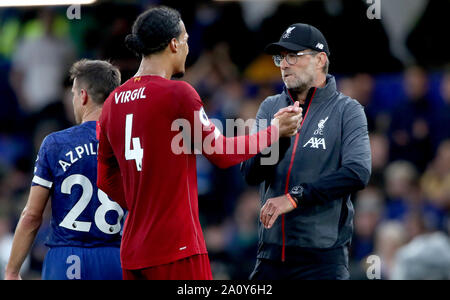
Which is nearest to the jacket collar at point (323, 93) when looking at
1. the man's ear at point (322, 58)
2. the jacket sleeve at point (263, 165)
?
the man's ear at point (322, 58)

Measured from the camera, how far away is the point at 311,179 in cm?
411

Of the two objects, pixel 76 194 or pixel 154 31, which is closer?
pixel 154 31

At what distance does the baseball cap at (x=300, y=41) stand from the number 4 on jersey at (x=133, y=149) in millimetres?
1033

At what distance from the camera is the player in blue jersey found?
175 inches

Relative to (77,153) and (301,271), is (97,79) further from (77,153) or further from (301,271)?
(301,271)

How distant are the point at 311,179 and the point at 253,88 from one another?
4.98 m

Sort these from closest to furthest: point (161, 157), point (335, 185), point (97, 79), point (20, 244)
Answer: point (161, 157)
point (335, 185)
point (20, 244)
point (97, 79)

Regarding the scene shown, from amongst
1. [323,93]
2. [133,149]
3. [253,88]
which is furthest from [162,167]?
[253,88]

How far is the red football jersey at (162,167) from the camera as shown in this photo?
366 centimetres

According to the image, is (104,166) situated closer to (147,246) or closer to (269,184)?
(147,246)

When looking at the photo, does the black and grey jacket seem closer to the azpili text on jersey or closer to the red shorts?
the red shorts
